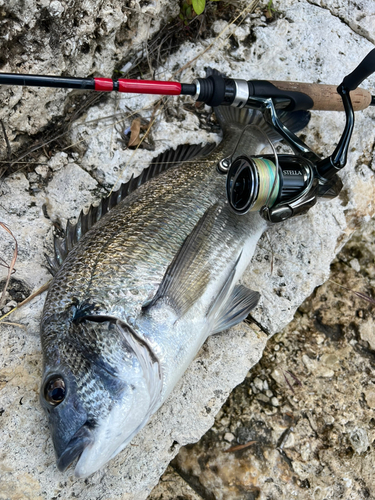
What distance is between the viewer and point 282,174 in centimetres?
229

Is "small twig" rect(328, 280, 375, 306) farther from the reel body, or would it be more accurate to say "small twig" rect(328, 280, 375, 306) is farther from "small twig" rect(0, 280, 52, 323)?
"small twig" rect(0, 280, 52, 323)

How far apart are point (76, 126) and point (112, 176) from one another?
423 millimetres

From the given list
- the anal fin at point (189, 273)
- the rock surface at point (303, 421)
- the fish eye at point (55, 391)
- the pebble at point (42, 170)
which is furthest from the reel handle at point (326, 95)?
the fish eye at point (55, 391)

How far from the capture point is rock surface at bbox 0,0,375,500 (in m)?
2.22

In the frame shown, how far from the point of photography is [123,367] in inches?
74.2

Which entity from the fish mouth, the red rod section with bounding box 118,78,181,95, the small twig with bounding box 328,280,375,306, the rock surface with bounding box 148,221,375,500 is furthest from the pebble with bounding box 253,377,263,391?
the red rod section with bounding box 118,78,181,95

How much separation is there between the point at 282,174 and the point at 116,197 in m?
0.98

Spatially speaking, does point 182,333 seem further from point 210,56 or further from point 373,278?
point 210,56

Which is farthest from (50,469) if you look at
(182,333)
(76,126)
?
(76,126)

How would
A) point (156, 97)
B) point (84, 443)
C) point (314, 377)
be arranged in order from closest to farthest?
1. point (84, 443)
2. point (314, 377)
3. point (156, 97)

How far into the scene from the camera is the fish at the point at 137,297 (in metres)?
1.85

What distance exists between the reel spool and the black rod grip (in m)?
0.53

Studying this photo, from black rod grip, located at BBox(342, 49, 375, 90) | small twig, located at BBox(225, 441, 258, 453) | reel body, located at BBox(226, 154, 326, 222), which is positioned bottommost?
small twig, located at BBox(225, 441, 258, 453)

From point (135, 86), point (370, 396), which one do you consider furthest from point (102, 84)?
point (370, 396)
